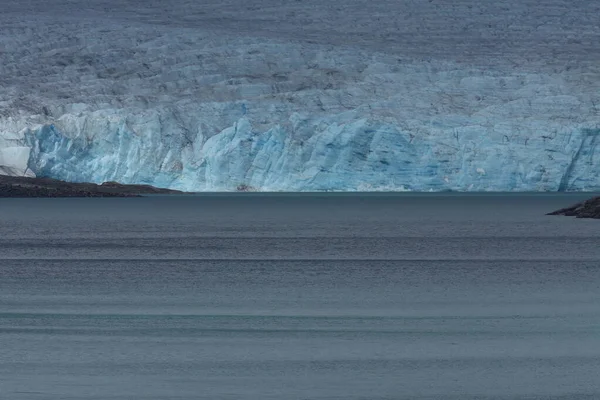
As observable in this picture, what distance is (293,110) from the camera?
32.3 metres

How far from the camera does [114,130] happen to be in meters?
31.0

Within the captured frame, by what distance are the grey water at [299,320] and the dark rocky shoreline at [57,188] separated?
51.6 feet

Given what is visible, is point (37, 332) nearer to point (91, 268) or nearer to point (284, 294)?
point (284, 294)

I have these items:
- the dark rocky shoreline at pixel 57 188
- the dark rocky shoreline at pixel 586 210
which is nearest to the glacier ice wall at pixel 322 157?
the dark rocky shoreline at pixel 586 210

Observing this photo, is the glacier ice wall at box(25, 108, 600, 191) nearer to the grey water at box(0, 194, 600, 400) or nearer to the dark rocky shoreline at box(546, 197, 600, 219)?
the dark rocky shoreline at box(546, 197, 600, 219)

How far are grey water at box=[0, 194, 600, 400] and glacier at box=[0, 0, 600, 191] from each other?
1045 centimetres

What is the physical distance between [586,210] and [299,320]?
2124 centimetres

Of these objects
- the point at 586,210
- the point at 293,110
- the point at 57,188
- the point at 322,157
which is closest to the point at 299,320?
the point at 322,157

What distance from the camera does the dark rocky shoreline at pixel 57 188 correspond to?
35.5 meters

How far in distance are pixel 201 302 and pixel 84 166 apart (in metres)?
21.4

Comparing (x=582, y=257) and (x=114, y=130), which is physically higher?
(x=582, y=257)

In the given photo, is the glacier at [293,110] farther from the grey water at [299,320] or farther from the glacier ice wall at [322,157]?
the grey water at [299,320]

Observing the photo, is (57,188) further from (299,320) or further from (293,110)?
(299,320)

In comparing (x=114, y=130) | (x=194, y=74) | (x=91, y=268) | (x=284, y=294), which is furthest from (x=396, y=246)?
(x=194, y=74)
